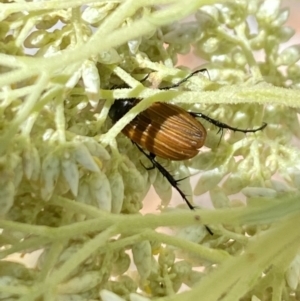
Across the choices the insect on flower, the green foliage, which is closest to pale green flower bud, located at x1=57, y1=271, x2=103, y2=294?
the green foliage

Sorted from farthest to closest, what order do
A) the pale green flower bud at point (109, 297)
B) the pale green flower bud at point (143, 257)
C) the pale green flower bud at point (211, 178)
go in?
the pale green flower bud at point (211, 178)
the pale green flower bud at point (143, 257)
the pale green flower bud at point (109, 297)

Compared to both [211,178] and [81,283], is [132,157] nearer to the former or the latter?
[211,178]

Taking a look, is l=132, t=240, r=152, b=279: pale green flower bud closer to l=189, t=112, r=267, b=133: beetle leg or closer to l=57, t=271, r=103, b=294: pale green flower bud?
l=57, t=271, r=103, b=294: pale green flower bud

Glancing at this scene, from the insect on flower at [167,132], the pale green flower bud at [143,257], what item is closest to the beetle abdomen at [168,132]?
the insect on flower at [167,132]

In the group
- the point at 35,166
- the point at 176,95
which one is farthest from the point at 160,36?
the point at 35,166

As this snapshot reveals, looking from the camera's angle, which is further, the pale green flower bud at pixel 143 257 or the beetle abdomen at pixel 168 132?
the beetle abdomen at pixel 168 132

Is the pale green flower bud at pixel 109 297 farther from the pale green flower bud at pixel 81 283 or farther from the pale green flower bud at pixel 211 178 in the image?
the pale green flower bud at pixel 211 178

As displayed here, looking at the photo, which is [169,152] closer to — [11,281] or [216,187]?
[216,187]

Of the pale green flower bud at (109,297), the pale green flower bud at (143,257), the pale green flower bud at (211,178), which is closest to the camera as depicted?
the pale green flower bud at (109,297)

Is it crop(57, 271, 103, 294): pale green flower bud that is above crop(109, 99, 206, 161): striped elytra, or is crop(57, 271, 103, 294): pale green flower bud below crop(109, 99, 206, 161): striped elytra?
above
